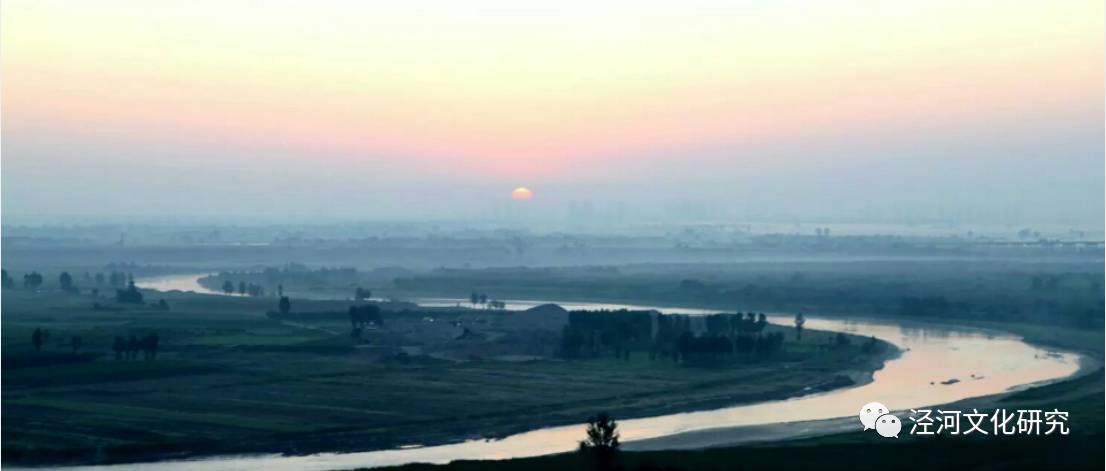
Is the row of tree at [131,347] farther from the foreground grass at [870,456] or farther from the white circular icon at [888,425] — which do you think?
the white circular icon at [888,425]

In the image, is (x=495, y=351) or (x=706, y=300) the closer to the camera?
(x=495, y=351)

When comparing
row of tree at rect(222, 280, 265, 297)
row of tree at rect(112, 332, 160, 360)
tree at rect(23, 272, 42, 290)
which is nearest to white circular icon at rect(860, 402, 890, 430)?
row of tree at rect(112, 332, 160, 360)

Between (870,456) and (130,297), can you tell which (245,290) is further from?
(870,456)

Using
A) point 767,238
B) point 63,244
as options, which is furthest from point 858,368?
point 767,238

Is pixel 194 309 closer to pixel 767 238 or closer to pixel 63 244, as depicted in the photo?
pixel 63 244

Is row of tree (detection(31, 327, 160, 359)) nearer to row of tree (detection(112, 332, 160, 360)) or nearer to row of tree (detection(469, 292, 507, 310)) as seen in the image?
row of tree (detection(112, 332, 160, 360))
